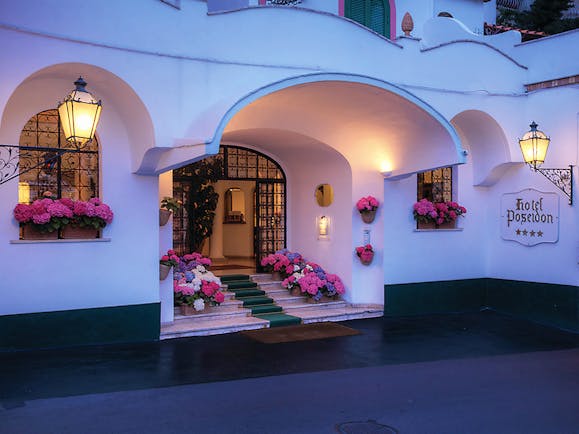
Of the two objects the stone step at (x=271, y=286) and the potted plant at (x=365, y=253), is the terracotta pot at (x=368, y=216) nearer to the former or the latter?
the potted plant at (x=365, y=253)

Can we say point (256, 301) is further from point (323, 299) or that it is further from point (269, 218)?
point (269, 218)

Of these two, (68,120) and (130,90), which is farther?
(130,90)

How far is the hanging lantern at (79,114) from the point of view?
263 inches

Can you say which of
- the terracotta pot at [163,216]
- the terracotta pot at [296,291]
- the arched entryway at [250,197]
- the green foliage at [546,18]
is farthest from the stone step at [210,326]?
the green foliage at [546,18]

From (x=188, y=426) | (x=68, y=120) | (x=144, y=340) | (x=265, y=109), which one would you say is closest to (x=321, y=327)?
(x=144, y=340)

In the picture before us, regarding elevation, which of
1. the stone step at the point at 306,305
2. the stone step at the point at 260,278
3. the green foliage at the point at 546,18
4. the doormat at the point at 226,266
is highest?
the green foliage at the point at 546,18

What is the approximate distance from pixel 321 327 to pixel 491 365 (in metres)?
3.36

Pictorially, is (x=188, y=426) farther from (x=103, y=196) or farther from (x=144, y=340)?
(x=103, y=196)

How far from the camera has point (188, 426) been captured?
18.4 ft

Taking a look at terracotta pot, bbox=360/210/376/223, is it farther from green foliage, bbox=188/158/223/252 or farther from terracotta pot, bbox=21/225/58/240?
terracotta pot, bbox=21/225/58/240

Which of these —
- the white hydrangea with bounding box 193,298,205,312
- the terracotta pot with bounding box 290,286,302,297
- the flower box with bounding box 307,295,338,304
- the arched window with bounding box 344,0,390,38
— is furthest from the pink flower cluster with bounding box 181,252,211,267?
the arched window with bounding box 344,0,390,38

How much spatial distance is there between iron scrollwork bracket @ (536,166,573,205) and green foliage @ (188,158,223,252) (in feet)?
22.3

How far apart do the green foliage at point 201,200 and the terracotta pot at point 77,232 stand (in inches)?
139

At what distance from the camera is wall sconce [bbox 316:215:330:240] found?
12680 mm
